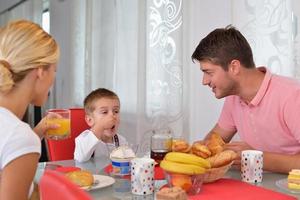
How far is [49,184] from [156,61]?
181 cm

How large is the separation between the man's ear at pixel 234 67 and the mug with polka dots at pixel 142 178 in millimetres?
638

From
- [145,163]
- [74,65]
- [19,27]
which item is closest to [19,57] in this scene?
[19,27]

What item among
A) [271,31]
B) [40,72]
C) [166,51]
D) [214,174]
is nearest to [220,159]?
[214,174]

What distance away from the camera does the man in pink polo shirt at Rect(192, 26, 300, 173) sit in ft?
4.95

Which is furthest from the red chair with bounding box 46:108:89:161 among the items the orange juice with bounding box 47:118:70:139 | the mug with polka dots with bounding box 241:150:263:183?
the mug with polka dots with bounding box 241:150:263:183

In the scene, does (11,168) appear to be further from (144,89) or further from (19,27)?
(144,89)

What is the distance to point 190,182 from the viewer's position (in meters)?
1.12

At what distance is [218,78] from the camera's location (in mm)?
1637

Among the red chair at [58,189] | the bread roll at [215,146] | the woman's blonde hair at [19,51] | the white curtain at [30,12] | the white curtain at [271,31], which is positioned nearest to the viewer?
the red chair at [58,189]

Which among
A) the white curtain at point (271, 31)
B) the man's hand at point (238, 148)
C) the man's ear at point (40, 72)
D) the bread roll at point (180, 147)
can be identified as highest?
the white curtain at point (271, 31)

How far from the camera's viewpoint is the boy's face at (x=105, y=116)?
1926 mm

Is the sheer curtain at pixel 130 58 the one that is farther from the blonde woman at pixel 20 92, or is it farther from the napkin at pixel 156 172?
the blonde woman at pixel 20 92

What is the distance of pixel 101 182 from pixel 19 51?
1.45ft

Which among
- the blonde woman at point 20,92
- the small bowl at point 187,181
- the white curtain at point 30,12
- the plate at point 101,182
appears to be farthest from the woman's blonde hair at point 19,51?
the white curtain at point 30,12
